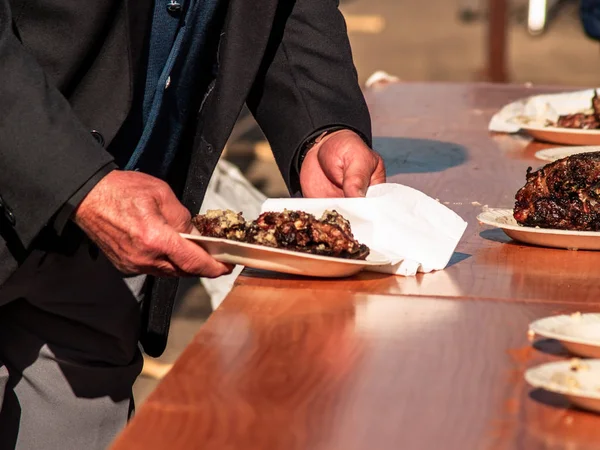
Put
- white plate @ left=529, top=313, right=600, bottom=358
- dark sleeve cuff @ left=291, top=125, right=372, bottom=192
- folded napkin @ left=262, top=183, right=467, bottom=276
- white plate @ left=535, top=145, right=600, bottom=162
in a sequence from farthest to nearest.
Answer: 1. white plate @ left=535, top=145, right=600, bottom=162
2. dark sleeve cuff @ left=291, top=125, right=372, bottom=192
3. folded napkin @ left=262, top=183, right=467, bottom=276
4. white plate @ left=529, top=313, right=600, bottom=358

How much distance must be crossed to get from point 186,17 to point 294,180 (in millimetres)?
416

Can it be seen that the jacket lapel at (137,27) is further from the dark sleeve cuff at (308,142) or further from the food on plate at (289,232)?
the food on plate at (289,232)

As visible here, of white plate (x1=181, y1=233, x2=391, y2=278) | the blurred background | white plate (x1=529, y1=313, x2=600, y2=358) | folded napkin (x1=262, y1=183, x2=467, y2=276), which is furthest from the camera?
the blurred background

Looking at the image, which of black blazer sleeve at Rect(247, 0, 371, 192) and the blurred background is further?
the blurred background

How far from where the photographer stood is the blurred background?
21.3ft

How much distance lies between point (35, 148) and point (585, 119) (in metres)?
1.65

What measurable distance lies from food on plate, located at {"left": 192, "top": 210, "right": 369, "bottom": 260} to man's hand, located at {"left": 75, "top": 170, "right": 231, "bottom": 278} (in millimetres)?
46

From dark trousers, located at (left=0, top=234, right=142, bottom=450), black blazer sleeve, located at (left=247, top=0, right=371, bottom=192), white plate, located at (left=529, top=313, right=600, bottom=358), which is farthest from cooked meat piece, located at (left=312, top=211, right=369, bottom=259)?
dark trousers, located at (left=0, top=234, right=142, bottom=450)

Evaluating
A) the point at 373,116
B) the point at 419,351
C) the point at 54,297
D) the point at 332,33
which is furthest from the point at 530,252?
the point at 373,116

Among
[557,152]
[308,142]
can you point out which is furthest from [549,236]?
[557,152]

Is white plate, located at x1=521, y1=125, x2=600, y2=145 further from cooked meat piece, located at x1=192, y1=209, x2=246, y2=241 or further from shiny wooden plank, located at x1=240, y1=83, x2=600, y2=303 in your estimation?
cooked meat piece, located at x1=192, y1=209, x2=246, y2=241

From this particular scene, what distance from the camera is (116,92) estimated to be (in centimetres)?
215

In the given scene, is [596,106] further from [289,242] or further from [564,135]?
[289,242]

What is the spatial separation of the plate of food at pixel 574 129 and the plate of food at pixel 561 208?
0.86 meters
